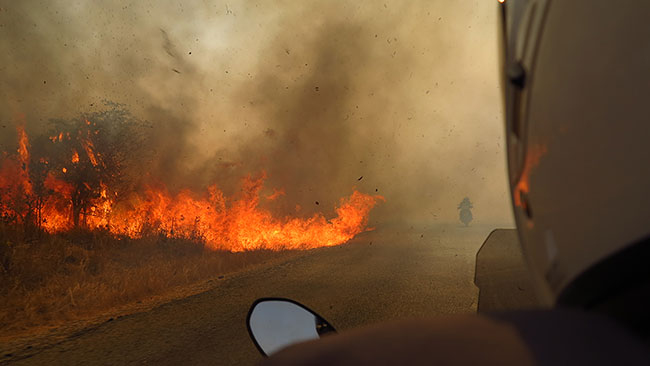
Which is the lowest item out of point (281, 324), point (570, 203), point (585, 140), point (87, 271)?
point (87, 271)

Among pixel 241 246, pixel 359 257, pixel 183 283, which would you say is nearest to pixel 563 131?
pixel 183 283

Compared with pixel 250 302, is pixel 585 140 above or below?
above

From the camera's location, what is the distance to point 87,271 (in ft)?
39.4

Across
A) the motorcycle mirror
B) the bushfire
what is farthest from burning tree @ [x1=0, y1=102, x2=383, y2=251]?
the motorcycle mirror

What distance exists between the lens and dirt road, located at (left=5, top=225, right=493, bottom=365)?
16.2 ft

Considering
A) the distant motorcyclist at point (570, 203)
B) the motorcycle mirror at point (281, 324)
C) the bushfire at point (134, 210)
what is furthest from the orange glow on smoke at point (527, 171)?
the bushfire at point (134, 210)

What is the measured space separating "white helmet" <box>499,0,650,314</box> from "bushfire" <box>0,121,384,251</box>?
602 inches

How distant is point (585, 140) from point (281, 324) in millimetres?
1053

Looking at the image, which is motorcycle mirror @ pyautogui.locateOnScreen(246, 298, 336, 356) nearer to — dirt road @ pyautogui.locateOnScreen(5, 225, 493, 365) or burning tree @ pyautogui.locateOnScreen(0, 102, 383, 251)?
dirt road @ pyautogui.locateOnScreen(5, 225, 493, 365)

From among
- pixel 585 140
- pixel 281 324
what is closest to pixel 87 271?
Answer: pixel 281 324

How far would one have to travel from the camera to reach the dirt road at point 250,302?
4930 mm

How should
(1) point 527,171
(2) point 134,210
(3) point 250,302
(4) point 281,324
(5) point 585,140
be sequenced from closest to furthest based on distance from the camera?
(5) point 585,140 < (1) point 527,171 < (4) point 281,324 < (3) point 250,302 < (2) point 134,210

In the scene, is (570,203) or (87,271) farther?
(87,271)

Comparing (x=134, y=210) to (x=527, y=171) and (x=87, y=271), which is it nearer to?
(x=87, y=271)
